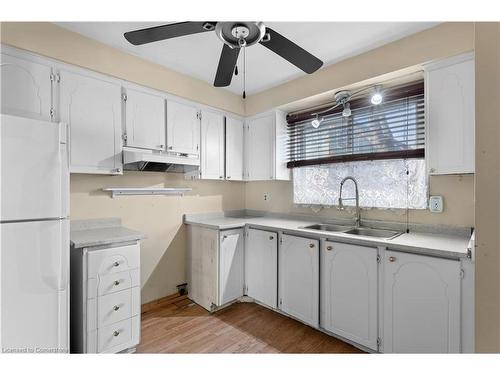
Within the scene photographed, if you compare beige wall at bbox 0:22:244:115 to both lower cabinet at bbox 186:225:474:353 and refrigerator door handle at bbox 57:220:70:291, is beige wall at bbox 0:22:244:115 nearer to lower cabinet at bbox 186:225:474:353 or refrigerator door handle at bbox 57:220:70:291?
refrigerator door handle at bbox 57:220:70:291

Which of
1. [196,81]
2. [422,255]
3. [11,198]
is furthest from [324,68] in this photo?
[11,198]

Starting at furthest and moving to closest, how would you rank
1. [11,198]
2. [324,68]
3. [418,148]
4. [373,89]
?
[324,68] < [373,89] < [418,148] < [11,198]

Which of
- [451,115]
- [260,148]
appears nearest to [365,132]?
[451,115]

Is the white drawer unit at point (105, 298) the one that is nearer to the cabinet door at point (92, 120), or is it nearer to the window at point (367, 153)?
the cabinet door at point (92, 120)

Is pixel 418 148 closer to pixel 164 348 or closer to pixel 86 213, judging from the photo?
pixel 164 348

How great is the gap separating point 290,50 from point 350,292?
176 cm

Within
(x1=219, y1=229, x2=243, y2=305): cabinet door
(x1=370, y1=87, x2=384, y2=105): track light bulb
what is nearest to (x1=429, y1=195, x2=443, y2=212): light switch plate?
(x1=370, y1=87, x2=384, y2=105): track light bulb

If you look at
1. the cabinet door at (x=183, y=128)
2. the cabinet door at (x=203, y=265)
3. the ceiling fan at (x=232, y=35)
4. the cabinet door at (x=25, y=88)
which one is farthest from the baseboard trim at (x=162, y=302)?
the ceiling fan at (x=232, y=35)

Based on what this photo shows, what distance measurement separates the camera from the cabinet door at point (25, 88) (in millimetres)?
1610

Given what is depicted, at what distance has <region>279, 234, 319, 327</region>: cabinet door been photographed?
2.04 metres

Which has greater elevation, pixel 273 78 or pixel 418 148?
pixel 273 78

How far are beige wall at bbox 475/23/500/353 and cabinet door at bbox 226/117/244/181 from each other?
2.44 metres
